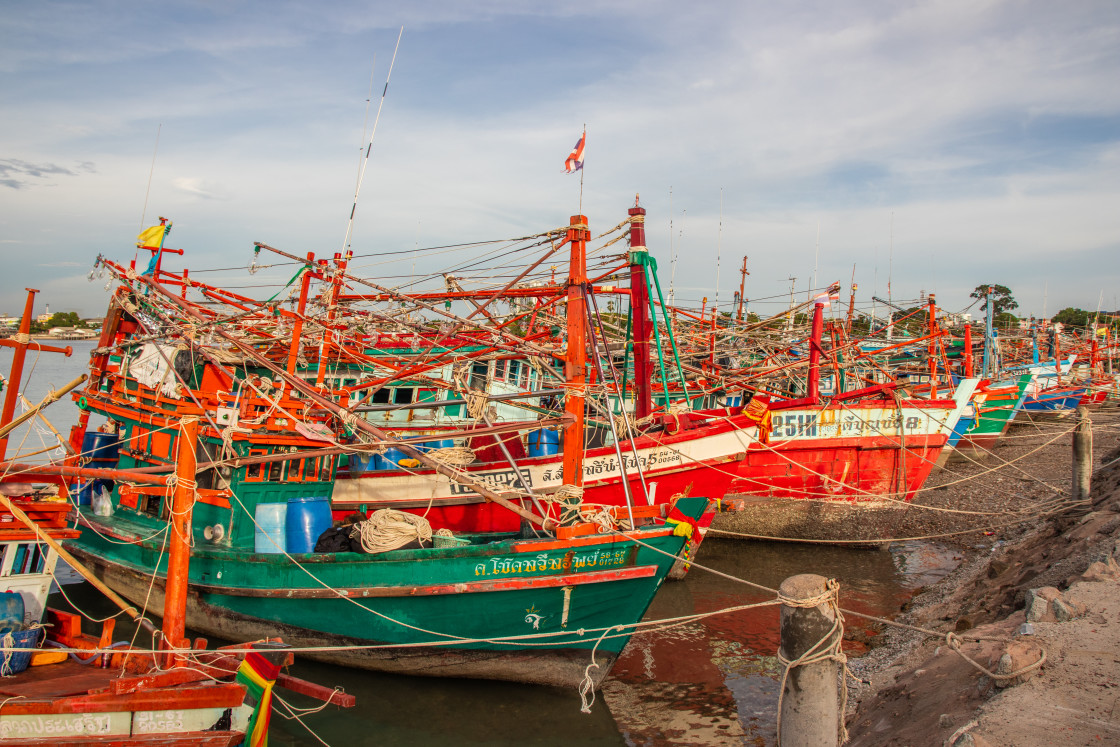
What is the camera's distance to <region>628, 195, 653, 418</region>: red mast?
11797mm

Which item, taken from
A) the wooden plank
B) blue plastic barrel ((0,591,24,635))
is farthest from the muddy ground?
blue plastic barrel ((0,591,24,635))

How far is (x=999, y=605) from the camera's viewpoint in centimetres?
866

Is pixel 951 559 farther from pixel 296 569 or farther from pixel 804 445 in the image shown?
pixel 296 569

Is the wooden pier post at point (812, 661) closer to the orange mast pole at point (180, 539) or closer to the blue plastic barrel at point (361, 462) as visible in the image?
the orange mast pole at point (180, 539)

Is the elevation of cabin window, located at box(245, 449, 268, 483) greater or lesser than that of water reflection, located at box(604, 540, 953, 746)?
greater

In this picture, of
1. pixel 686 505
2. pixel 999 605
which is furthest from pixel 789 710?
pixel 686 505

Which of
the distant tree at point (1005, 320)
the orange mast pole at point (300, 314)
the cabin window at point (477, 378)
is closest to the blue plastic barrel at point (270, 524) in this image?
the orange mast pole at point (300, 314)

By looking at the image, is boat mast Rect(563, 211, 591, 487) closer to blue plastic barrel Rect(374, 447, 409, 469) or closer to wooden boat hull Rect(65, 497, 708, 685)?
wooden boat hull Rect(65, 497, 708, 685)

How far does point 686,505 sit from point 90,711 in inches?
335

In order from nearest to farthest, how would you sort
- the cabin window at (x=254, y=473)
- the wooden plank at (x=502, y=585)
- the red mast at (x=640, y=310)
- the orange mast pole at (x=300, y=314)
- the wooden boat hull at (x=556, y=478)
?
1. the wooden plank at (x=502, y=585)
2. the cabin window at (x=254, y=473)
3. the red mast at (x=640, y=310)
4. the orange mast pole at (x=300, y=314)
5. the wooden boat hull at (x=556, y=478)

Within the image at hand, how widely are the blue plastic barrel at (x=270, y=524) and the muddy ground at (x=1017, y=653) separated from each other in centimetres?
Answer: 842

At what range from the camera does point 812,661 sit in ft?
16.0

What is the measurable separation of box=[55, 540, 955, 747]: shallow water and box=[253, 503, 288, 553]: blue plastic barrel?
184 centimetres

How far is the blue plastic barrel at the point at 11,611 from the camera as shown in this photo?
7.46 metres
